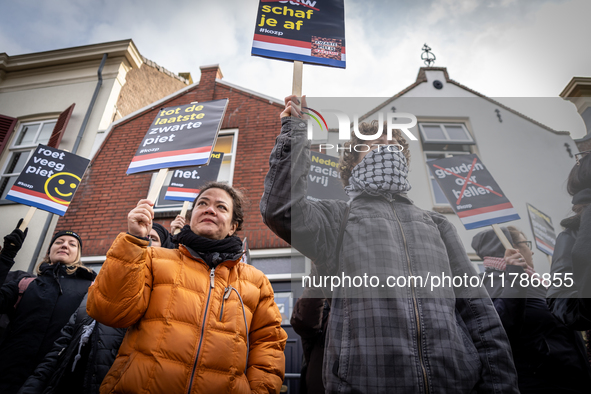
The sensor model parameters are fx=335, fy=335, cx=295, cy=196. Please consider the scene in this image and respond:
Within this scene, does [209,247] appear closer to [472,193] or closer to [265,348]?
[265,348]

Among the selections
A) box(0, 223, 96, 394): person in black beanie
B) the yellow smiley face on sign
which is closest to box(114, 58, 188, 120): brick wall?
the yellow smiley face on sign

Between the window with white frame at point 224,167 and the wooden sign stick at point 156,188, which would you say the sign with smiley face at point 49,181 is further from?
the wooden sign stick at point 156,188

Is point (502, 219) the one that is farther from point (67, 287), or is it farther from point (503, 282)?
point (67, 287)

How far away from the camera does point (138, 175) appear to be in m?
7.03

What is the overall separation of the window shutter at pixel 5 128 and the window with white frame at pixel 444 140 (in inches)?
374

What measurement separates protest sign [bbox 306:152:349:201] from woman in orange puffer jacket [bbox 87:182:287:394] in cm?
336

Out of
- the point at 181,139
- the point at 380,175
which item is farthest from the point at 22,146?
the point at 380,175

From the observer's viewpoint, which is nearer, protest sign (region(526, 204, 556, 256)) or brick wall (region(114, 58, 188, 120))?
protest sign (region(526, 204, 556, 256))

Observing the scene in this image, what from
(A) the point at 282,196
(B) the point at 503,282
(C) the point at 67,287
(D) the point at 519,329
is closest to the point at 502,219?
(B) the point at 503,282

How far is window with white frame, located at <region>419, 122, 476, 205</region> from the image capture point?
7137 mm

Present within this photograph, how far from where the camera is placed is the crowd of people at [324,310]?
1362mm

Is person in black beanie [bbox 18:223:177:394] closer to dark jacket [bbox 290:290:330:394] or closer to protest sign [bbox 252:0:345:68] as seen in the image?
dark jacket [bbox 290:290:330:394]

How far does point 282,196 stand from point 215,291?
0.67m

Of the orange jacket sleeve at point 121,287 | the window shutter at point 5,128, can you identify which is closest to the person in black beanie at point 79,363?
the orange jacket sleeve at point 121,287
